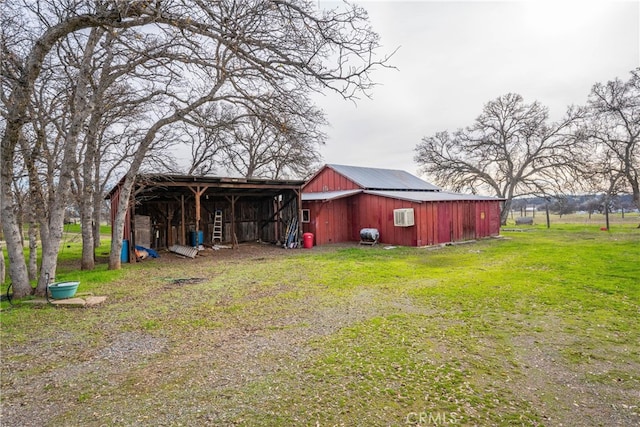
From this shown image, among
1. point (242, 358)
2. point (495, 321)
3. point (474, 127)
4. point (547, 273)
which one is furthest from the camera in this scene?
point (474, 127)

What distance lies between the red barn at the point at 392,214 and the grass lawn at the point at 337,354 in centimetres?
764

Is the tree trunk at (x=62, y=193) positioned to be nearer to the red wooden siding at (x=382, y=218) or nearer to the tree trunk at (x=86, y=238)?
the tree trunk at (x=86, y=238)

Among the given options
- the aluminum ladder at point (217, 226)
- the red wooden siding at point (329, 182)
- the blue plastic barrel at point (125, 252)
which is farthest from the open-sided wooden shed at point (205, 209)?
the red wooden siding at point (329, 182)

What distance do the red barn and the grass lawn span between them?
301 inches

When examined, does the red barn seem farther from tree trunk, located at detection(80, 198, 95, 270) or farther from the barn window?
tree trunk, located at detection(80, 198, 95, 270)

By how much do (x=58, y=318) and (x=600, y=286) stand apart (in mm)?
11207

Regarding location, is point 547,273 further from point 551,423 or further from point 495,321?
point 551,423

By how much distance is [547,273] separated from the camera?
8.83 metres

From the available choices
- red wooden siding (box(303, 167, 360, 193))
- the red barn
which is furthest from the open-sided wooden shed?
red wooden siding (box(303, 167, 360, 193))

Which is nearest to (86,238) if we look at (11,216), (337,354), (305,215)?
(11,216)

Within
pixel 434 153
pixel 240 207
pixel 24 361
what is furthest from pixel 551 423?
pixel 434 153

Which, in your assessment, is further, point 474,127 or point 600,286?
point 474,127

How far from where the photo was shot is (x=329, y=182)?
878 inches

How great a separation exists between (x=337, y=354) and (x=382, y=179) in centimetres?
2018
